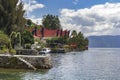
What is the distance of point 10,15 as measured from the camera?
78.8 meters

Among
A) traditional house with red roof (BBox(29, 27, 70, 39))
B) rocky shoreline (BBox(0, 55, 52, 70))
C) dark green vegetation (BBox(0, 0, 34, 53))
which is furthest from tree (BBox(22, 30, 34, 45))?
rocky shoreline (BBox(0, 55, 52, 70))

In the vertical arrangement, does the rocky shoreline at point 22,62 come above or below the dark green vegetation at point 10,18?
below

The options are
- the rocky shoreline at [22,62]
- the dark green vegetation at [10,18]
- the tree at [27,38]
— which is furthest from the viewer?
the tree at [27,38]

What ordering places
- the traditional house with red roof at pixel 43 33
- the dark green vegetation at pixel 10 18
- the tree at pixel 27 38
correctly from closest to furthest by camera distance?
the dark green vegetation at pixel 10 18 < the tree at pixel 27 38 < the traditional house with red roof at pixel 43 33

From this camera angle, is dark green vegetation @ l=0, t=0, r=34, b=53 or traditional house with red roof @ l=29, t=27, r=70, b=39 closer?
dark green vegetation @ l=0, t=0, r=34, b=53

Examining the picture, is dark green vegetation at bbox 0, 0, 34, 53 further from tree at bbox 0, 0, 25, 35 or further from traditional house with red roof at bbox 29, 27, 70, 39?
traditional house with red roof at bbox 29, 27, 70, 39

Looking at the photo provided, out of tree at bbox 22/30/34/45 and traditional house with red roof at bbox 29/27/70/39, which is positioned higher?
traditional house with red roof at bbox 29/27/70/39

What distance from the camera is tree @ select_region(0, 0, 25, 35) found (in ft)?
258

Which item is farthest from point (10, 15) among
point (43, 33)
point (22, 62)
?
point (43, 33)

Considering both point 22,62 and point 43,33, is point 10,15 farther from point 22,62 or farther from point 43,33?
point 43,33

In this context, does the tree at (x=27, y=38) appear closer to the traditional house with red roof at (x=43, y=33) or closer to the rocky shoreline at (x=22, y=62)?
the traditional house with red roof at (x=43, y=33)

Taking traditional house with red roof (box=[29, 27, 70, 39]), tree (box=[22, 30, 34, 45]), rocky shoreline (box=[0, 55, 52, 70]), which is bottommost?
rocky shoreline (box=[0, 55, 52, 70])

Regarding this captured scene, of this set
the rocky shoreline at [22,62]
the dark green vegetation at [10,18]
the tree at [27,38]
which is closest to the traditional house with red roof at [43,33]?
the tree at [27,38]

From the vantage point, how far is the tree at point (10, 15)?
78.8m
